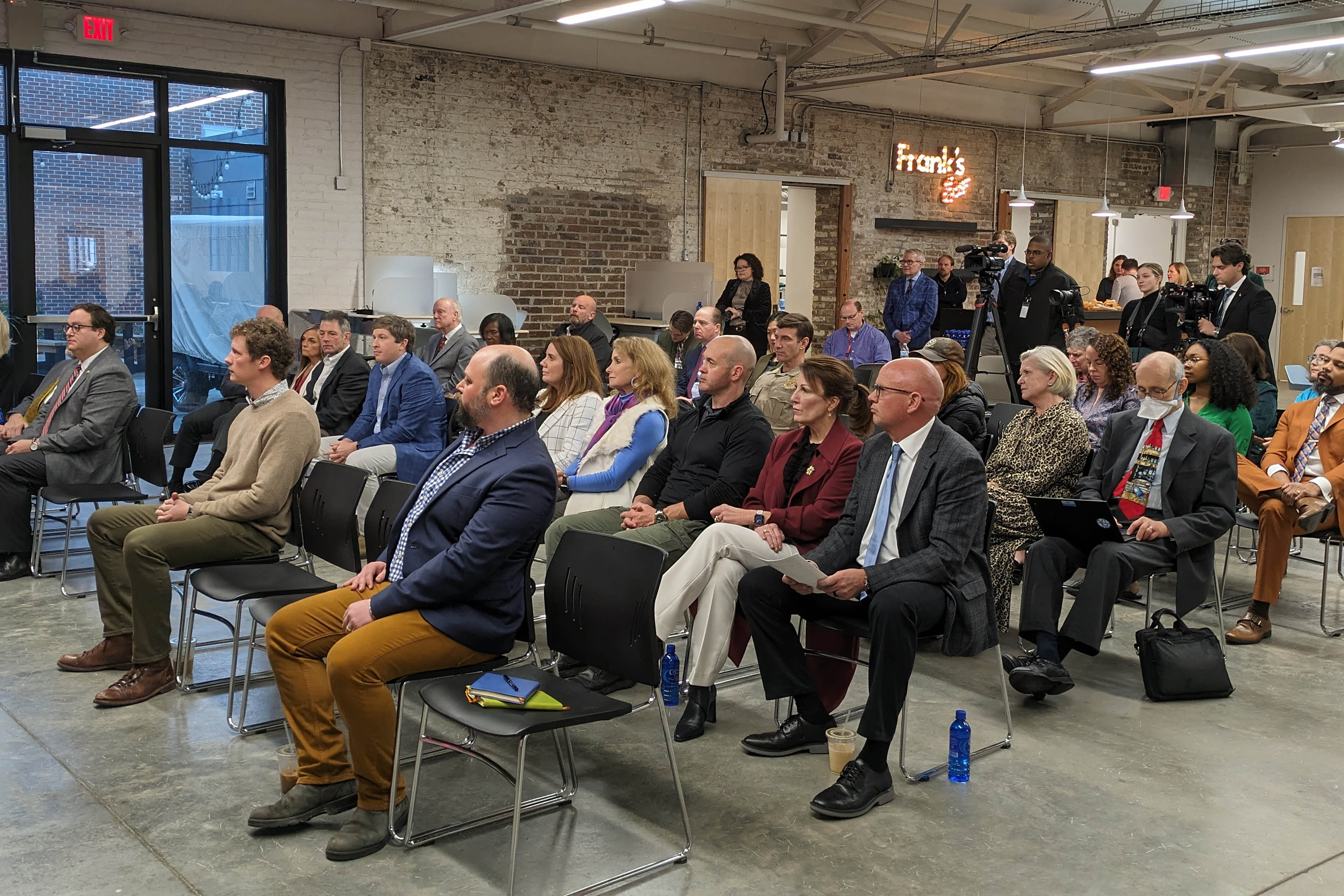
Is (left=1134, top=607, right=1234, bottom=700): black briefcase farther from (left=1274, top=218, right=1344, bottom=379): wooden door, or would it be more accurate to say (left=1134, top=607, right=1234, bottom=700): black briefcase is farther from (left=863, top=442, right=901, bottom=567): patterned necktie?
(left=1274, top=218, right=1344, bottom=379): wooden door

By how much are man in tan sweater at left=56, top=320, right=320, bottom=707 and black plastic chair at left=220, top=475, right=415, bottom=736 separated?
17 cm

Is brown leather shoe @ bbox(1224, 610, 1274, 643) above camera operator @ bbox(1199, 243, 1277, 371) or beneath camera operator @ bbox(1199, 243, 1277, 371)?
beneath

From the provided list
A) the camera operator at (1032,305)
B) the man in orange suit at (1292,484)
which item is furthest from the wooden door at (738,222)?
the man in orange suit at (1292,484)

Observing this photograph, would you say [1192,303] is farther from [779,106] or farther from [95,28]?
[95,28]

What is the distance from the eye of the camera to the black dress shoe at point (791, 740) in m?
3.76

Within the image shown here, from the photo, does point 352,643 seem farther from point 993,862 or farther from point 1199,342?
point 1199,342

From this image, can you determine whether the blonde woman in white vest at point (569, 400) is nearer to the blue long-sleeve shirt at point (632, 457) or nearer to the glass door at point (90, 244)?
the blue long-sleeve shirt at point (632, 457)

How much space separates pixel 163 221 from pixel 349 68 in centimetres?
→ 203

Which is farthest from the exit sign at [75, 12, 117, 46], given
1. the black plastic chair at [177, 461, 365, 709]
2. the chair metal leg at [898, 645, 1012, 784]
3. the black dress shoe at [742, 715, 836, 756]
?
the chair metal leg at [898, 645, 1012, 784]

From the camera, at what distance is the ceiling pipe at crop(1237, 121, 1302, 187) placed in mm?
17891

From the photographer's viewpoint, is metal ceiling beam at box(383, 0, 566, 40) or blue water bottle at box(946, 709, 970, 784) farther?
metal ceiling beam at box(383, 0, 566, 40)

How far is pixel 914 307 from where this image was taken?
12.2 metres

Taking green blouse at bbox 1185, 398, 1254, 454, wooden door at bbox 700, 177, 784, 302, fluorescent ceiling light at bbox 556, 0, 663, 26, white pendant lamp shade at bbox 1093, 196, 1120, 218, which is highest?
fluorescent ceiling light at bbox 556, 0, 663, 26

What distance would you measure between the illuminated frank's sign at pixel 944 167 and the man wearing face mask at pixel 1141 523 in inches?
395
